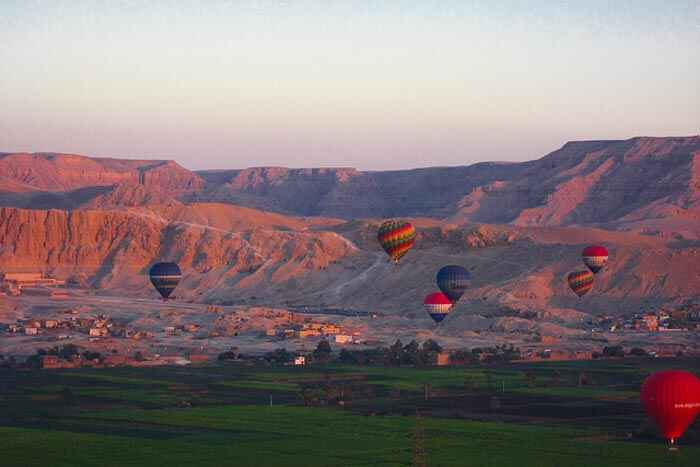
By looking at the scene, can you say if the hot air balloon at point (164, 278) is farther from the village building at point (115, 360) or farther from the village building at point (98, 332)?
the village building at point (115, 360)

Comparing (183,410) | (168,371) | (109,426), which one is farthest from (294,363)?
(109,426)

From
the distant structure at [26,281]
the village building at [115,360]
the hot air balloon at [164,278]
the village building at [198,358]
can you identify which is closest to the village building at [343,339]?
the village building at [198,358]

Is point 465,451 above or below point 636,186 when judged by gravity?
below

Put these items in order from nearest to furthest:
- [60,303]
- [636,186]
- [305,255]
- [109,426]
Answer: [109,426] → [60,303] → [305,255] → [636,186]

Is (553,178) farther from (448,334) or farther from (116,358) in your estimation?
(116,358)

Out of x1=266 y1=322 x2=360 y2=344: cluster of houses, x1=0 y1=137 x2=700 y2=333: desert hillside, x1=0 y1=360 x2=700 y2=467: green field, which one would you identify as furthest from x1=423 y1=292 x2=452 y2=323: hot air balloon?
x1=0 y1=360 x2=700 y2=467: green field
